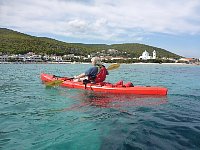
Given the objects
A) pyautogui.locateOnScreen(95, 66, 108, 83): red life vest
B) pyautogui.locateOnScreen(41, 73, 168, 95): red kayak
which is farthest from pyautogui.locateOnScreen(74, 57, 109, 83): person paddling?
pyautogui.locateOnScreen(41, 73, 168, 95): red kayak

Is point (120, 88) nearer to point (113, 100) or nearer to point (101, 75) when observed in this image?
point (101, 75)

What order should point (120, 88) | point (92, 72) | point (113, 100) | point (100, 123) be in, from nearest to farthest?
point (100, 123)
point (113, 100)
point (120, 88)
point (92, 72)

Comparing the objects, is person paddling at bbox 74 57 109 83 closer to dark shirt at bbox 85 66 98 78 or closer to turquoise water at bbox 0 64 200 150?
dark shirt at bbox 85 66 98 78

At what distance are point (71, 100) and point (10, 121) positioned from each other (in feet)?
17.6

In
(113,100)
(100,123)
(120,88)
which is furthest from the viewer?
(120,88)

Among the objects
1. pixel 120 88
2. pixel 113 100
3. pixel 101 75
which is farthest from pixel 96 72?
pixel 113 100

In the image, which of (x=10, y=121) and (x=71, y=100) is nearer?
(x=10, y=121)

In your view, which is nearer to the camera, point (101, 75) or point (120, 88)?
point (120, 88)

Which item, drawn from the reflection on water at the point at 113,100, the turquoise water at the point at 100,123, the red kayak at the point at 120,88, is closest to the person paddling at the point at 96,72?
the red kayak at the point at 120,88

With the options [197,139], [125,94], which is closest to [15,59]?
[125,94]

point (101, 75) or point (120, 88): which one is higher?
point (101, 75)

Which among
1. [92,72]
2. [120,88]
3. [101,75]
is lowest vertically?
[120,88]

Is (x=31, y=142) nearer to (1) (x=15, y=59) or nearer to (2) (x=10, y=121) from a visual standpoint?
(2) (x=10, y=121)

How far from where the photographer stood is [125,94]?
17125 mm
